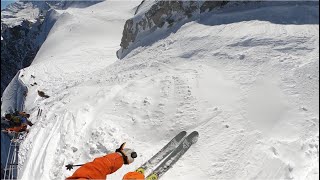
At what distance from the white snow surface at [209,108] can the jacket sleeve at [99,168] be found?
7.86 feet

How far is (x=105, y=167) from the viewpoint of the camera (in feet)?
16.2

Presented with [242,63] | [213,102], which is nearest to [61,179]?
[213,102]

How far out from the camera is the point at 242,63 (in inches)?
381

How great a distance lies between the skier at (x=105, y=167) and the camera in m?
4.51

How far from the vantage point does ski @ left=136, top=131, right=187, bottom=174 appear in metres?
7.39

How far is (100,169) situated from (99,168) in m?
0.02

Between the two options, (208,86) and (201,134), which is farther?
(208,86)

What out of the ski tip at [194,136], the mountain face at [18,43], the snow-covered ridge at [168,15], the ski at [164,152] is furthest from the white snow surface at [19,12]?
the ski tip at [194,136]

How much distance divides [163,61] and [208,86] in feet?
9.85

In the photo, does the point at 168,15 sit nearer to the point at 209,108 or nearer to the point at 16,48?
the point at 209,108

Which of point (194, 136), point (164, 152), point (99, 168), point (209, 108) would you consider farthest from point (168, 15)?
point (99, 168)

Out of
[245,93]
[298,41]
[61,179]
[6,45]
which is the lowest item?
[6,45]

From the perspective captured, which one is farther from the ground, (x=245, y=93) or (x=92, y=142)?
(x=245, y=93)

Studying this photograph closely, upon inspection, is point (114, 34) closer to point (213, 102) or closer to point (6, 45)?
point (213, 102)
